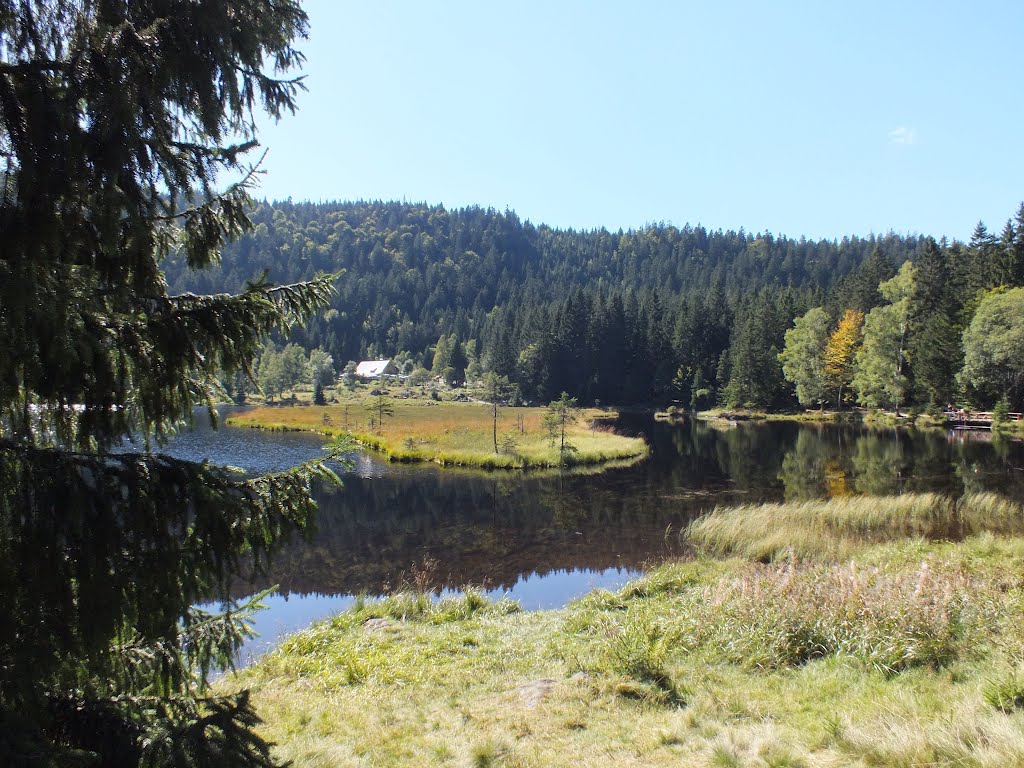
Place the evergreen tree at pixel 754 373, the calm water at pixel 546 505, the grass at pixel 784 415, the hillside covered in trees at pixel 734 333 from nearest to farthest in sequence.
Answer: the calm water at pixel 546 505 < the hillside covered in trees at pixel 734 333 < the grass at pixel 784 415 < the evergreen tree at pixel 754 373

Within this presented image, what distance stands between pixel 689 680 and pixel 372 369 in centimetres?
11113

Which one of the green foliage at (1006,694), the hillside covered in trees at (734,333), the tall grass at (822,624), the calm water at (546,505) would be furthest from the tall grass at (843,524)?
the hillside covered in trees at (734,333)

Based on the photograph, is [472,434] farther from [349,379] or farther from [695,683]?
[349,379]

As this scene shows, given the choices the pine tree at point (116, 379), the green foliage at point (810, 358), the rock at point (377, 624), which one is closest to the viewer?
the pine tree at point (116, 379)

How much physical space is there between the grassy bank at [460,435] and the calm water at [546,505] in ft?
6.67

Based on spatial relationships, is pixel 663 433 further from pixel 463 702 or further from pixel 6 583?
pixel 6 583

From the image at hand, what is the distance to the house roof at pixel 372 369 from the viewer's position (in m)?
113

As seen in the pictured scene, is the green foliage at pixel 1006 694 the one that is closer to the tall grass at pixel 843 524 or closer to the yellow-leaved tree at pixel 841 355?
the tall grass at pixel 843 524

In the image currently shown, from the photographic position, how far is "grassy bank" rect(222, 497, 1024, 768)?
5.11 meters

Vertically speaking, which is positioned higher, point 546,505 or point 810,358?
point 810,358

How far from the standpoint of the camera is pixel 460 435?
4462 cm

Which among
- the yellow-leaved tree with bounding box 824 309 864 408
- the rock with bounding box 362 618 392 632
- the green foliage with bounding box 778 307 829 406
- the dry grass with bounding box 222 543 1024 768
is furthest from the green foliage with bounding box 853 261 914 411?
the rock with bounding box 362 618 392 632

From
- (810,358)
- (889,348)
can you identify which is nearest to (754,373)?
(810,358)

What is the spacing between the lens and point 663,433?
54531 mm
